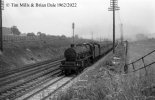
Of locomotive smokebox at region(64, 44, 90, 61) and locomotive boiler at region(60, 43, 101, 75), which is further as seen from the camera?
locomotive smokebox at region(64, 44, 90, 61)

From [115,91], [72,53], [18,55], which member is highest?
[72,53]

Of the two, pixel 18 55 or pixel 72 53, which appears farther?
pixel 18 55

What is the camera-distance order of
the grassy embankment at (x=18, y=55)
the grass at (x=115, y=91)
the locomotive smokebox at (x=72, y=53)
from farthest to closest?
the grassy embankment at (x=18, y=55)
the locomotive smokebox at (x=72, y=53)
the grass at (x=115, y=91)

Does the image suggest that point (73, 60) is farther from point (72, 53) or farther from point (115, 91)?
point (115, 91)

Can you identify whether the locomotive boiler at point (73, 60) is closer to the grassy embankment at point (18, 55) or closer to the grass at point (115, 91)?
the grassy embankment at point (18, 55)

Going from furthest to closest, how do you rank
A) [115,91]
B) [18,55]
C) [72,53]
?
[18,55], [72,53], [115,91]

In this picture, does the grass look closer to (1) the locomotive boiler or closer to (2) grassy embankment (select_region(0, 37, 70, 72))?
(1) the locomotive boiler

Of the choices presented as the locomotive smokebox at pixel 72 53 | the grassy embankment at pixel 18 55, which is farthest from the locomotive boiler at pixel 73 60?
the grassy embankment at pixel 18 55

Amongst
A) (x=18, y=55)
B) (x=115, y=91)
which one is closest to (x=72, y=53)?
(x=18, y=55)

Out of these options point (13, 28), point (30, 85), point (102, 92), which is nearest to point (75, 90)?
point (102, 92)

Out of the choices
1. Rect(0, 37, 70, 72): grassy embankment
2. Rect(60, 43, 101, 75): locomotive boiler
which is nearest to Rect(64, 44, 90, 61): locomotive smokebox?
Rect(60, 43, 101, 75): locomotive boiler

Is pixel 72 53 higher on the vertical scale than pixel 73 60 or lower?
higher

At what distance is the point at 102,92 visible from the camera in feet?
28.7

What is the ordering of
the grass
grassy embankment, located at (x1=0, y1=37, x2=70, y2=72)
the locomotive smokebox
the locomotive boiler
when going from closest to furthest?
the grass < the locomotive boiler < the locomotive smokebox < grassy embankment, located at (x1=0, y1=37, x2=70, y2=72)
